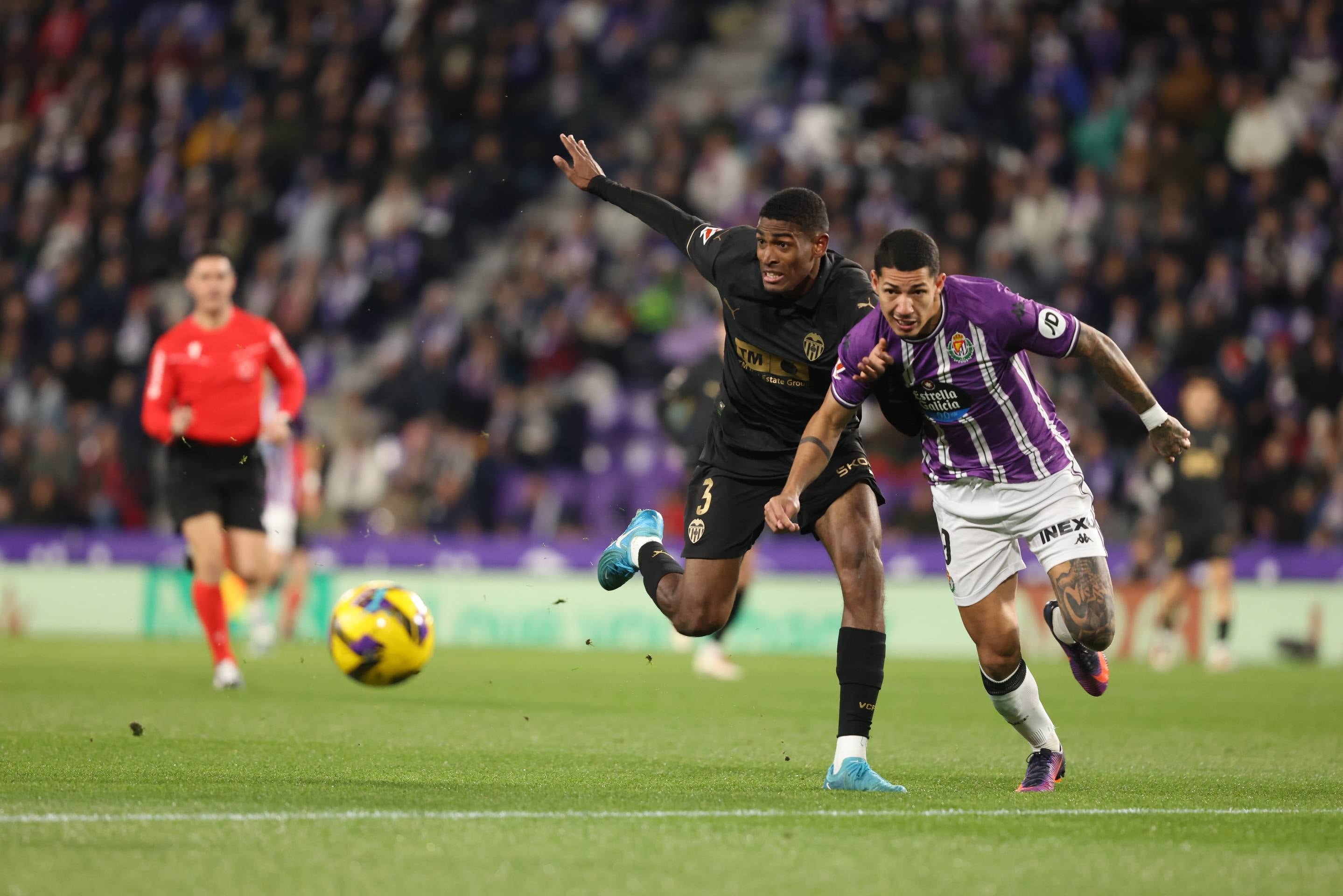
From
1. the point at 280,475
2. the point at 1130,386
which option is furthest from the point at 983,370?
the point at 280,475

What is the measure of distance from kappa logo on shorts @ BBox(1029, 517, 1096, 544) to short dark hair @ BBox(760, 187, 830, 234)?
1385 millimetres

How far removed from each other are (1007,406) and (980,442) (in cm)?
19

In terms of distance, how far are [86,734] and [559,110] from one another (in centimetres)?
1416

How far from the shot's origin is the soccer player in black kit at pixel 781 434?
6.32 metres

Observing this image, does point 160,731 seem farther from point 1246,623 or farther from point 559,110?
point 559,110

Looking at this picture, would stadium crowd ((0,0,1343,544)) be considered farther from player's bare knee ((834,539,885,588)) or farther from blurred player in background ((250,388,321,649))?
player's bare knee ((834,539,885,588))

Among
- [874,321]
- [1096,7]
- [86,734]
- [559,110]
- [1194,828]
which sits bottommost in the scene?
[86,734]

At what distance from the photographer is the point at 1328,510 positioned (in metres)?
16.1

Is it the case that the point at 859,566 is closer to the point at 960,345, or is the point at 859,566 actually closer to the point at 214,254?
the point at 960,345

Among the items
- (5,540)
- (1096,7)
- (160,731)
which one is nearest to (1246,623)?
(1096,7)

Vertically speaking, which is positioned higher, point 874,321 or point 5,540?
point 874,321

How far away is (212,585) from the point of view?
10.5m

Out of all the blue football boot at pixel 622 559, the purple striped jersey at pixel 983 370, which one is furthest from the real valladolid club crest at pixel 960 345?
the blue football boot at pixel 622 559

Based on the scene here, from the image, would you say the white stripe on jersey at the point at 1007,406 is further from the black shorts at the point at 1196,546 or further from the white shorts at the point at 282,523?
the white shorts at the point at 282,523
